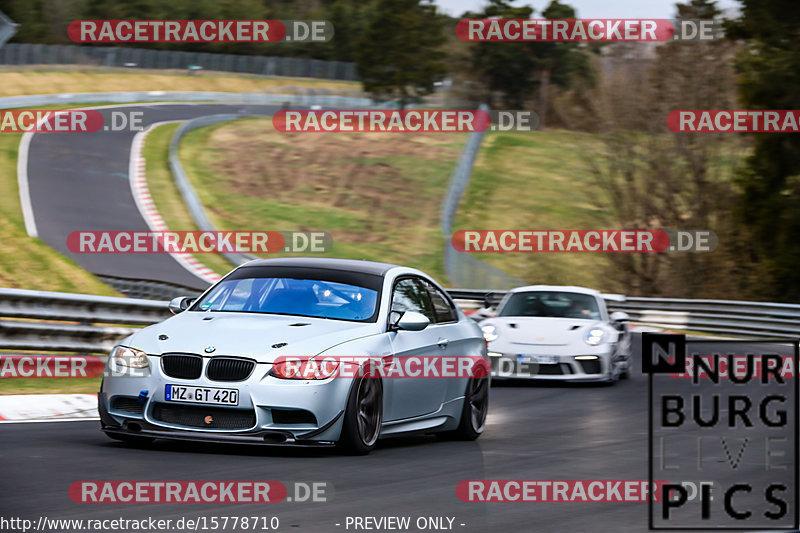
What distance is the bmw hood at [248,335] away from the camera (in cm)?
843

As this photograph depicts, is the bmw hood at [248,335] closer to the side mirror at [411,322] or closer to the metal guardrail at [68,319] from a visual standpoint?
the side mirror at [411,322]

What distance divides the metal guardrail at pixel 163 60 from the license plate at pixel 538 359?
63.2 meters

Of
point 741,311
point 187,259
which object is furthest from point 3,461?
point 187,259

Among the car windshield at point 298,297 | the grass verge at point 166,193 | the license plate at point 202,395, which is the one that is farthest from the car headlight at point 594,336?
the grass verge at point 166,193

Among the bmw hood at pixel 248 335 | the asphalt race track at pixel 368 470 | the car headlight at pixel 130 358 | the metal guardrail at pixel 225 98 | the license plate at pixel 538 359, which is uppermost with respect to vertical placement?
the metal guardrail at pixel 225 98

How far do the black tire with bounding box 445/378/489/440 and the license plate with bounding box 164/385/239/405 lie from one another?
2.77m

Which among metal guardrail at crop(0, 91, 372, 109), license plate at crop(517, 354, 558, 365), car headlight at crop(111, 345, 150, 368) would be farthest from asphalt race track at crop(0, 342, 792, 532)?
metal guardrail at crop(0, 91, 372, 109)

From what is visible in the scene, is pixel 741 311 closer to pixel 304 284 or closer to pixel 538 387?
pixel 538 387

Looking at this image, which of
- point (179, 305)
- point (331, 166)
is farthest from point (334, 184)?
point (179, 305)

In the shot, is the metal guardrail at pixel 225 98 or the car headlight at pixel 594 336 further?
the metal guardrail at pixel 225 98

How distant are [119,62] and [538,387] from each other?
234 ft

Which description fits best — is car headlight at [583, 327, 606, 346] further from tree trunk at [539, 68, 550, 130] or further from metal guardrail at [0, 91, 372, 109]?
tree trunk at [539, 68, 550, 130]

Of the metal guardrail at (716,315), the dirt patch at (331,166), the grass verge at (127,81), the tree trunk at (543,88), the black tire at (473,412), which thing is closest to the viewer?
the black tire at (473,412)

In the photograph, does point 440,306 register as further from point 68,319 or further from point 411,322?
point 68,319
